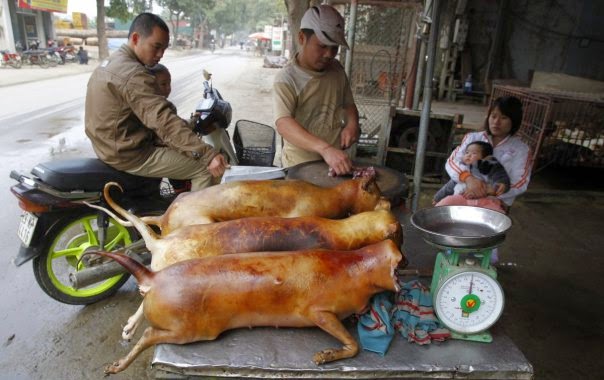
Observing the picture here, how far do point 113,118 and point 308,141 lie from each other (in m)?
1.47

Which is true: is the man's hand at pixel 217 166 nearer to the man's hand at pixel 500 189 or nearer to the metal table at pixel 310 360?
the metal table at pixel 310 360

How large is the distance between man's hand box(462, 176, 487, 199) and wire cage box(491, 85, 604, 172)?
3.32 meters

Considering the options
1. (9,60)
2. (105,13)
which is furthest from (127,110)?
(105,13)

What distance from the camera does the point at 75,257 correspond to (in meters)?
3.49

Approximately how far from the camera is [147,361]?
2.95 m

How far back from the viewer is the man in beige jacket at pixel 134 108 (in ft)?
9.04

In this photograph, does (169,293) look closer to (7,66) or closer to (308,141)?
(308,141)

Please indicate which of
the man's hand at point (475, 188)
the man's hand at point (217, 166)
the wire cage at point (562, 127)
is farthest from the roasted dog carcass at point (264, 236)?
the wire cage at point (562, 127)

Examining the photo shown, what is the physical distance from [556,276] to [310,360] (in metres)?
3.96

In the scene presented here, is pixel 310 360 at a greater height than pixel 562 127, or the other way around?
pixel 562 127

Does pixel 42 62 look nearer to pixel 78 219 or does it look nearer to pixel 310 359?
pixel 78 219

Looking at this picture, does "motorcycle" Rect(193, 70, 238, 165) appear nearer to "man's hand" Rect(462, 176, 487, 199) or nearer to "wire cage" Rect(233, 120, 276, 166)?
"wire cage" Rect(233, 120, 276, 166)

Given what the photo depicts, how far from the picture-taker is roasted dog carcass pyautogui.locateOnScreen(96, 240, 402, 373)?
1.36 meters

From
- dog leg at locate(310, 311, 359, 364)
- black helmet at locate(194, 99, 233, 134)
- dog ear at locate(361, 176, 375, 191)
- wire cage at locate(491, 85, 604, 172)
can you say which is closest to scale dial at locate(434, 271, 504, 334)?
dog leg at locate(310, 311, 359, 364)
